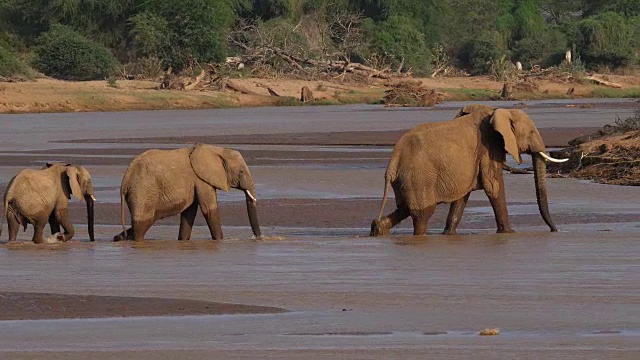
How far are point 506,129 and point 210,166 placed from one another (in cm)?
285

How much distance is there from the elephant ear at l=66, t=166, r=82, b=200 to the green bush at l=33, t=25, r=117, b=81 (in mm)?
40666

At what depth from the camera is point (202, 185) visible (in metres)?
14.2

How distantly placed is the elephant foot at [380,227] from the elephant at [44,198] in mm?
2726

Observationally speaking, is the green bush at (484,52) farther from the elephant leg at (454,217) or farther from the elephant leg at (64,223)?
the elephant leg at (64,223)

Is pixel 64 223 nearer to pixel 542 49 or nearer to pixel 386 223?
pixel 386 223

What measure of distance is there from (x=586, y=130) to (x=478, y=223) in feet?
58.6

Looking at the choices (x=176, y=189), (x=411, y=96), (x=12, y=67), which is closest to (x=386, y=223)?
(x=176, y=189)

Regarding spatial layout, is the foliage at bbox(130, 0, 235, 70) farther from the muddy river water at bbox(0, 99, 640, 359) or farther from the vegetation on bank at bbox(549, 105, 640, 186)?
the vegetation on bank at bbox(549, 105, 640, 186)

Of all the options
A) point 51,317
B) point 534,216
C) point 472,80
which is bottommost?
point 472,80

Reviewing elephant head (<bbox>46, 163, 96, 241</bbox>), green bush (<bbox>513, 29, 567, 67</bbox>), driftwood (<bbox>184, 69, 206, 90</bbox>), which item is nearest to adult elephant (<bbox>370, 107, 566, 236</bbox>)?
elephant head (<bbox>46, 163, 96, 241</bbox>)

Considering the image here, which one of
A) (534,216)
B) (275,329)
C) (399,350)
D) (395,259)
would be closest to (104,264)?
(395,259)

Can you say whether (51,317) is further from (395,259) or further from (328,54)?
(328,54)

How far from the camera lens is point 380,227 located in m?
14.1

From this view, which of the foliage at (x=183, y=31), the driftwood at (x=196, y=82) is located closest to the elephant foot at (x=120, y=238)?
the driftwood at (x=196, y=82)
